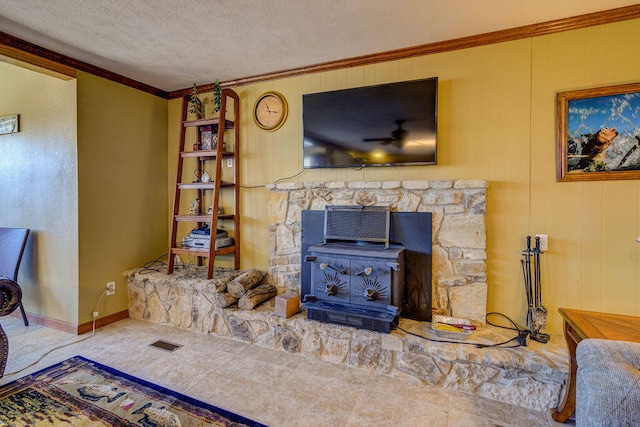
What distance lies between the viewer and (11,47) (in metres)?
2.41

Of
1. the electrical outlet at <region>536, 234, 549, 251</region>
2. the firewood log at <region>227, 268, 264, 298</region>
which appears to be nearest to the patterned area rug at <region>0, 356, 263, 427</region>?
the firewood log at <region>227, 268, 264, 298</region>

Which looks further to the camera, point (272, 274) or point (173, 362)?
point (272, 274)

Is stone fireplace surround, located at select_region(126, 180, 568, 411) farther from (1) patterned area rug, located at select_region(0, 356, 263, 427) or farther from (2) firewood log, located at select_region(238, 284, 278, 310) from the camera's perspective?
(1) patterned area rug, located at select_region(0, 356, 263, 427)

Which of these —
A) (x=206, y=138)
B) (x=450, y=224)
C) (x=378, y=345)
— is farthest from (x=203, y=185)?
(x=450, y=224)

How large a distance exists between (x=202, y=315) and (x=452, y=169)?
2.51 m

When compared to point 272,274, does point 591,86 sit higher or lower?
higher

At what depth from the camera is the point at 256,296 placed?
2746 mm

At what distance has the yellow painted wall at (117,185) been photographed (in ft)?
9.54

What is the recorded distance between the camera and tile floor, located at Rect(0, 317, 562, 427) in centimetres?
179

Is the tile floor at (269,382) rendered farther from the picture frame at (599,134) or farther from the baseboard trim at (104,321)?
the picture frame at (599,134)

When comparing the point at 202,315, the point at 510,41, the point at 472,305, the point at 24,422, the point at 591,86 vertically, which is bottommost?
the point at 24,422

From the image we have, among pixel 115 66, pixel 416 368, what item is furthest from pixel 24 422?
pixel 115 66

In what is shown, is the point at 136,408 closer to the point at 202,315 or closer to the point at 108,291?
the point at 202,315

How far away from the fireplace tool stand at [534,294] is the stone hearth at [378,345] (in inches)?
4.0
